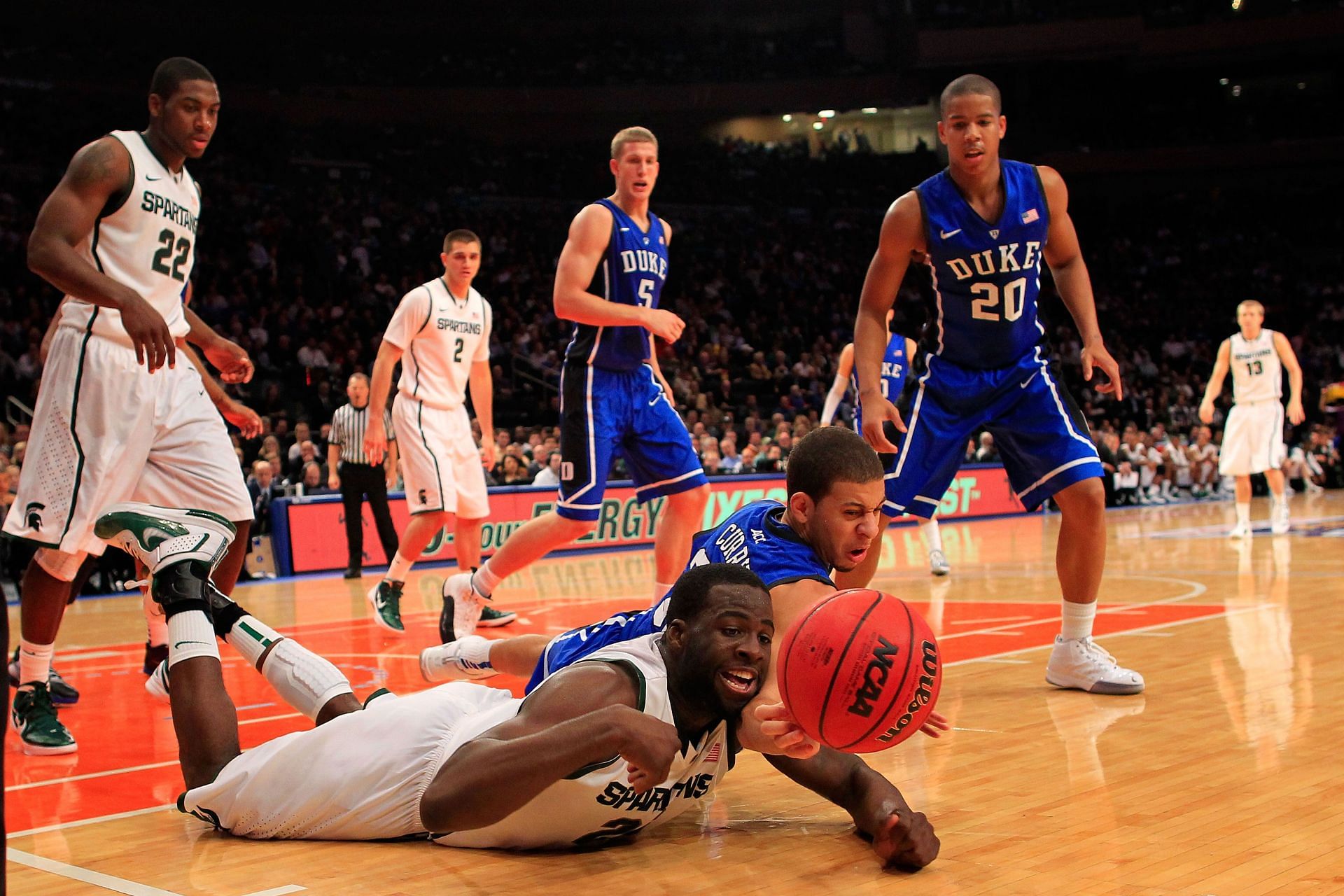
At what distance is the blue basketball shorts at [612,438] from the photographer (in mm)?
6508

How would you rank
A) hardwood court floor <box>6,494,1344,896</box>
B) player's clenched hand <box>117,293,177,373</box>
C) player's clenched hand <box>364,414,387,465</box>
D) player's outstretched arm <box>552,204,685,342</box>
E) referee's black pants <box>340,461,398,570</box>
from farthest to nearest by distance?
referee's black pants <box>340,461,398,570</box> → player's clenched hand <box>364,414,387,465</box> → player's outstretched arm <box>552,204,685,342</box> → player's clenched hand <box>117,293,177,373</box> → hardwood court floor <box>6,494,1344,896</box>

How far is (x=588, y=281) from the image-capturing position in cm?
645

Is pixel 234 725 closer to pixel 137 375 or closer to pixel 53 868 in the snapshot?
pixel 53 868

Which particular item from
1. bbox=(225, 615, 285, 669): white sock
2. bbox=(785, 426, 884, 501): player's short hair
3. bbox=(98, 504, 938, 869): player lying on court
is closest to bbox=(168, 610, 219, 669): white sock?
bbox=(98, 504, 938, 869): player lying on court

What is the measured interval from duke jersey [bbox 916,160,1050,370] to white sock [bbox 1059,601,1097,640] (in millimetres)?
1038

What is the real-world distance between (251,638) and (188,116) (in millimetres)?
2079

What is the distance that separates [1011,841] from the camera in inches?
120

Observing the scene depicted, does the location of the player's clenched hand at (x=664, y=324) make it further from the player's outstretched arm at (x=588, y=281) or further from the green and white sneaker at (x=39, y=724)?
the green and white sneaker at (x=39, y=724)

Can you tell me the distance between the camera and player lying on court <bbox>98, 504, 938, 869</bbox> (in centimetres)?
271

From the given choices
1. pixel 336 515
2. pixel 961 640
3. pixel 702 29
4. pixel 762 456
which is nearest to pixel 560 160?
pixel 702 29

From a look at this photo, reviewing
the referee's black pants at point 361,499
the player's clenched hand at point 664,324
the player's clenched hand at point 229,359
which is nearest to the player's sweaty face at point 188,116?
the player's clenched hand at point 229,359

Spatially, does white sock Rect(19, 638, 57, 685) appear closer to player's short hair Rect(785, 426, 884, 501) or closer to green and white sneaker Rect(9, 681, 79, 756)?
green and white sneaker Rect(9, 681, 79, 756)

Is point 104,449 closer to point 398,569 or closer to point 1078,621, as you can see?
point 398,569

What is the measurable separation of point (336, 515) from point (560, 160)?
1804 centimetres
